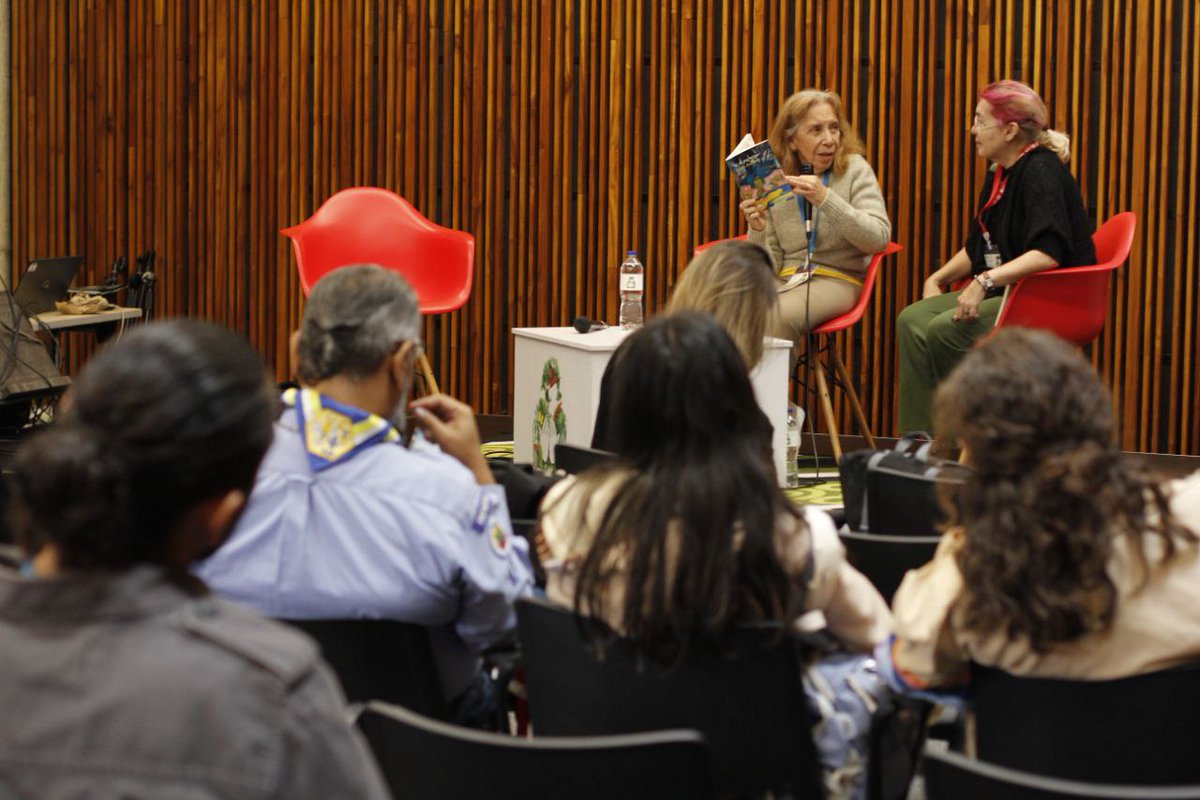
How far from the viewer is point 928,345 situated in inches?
248

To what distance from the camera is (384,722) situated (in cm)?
182

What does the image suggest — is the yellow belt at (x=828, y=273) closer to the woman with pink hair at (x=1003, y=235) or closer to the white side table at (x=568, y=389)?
the woman with pink hair at (x=1003, y=235)

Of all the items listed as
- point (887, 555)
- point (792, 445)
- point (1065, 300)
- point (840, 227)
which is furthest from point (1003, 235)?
point (887, 555)

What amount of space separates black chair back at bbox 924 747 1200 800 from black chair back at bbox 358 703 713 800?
0.26 metres

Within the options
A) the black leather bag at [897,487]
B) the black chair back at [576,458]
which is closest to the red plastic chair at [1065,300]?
the black leather bag at [897,487]

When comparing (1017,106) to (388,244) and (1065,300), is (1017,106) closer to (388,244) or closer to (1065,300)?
(1065,300)

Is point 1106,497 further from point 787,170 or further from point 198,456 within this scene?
point 787,170

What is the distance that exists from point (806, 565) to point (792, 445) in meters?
4.21

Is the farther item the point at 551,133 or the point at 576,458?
the point at 551,133

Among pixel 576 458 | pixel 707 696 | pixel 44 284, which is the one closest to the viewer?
pixel 707 696

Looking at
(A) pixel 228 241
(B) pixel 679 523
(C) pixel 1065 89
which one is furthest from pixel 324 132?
(B) pixel 679 523

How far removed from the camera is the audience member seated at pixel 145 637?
111cm

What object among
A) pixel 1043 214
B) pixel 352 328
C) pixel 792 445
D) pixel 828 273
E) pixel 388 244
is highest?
pixel 1043 214

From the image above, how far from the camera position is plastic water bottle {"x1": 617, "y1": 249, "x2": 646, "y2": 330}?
6574 mm
